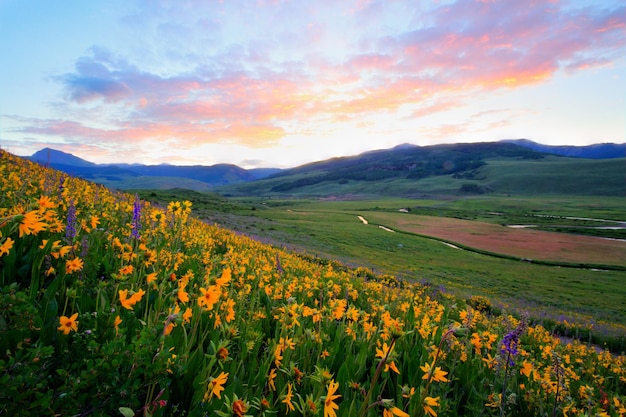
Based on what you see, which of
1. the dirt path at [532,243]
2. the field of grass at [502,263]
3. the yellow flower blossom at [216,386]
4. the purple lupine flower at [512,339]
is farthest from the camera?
the dirt path at [532,243]

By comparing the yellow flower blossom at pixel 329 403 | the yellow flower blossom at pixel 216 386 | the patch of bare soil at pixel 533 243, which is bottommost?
the patch of bare soil at pixel 533 243

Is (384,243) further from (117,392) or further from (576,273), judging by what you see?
(117,392)

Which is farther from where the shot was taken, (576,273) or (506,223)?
(506,223)

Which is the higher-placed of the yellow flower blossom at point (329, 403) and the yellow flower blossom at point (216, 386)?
the yellow flower blossom at point (216, 386)

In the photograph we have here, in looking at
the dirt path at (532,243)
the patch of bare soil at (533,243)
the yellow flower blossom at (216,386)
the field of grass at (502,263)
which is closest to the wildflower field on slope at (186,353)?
the yellow flower blossom at (216,386)

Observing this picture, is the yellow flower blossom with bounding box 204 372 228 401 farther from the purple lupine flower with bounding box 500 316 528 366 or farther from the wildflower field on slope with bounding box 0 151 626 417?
the purple lupine flower with bounding box 500 316 528 366

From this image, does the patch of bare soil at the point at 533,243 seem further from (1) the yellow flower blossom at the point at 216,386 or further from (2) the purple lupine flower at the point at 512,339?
(1) the yellow flower blossom at the point at 216,386

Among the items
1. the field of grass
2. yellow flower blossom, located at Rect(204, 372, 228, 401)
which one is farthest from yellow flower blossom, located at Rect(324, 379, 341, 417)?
the field of grass

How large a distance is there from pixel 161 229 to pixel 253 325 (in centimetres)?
297

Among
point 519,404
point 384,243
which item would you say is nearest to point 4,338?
point 519,404

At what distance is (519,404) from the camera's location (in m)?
3.78

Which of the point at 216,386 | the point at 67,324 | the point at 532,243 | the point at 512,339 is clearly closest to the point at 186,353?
the point at 216,386

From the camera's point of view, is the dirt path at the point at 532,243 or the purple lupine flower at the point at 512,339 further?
the dirt path at the point at 532,243

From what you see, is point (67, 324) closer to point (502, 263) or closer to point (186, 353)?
point (186, 353)
